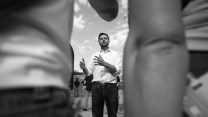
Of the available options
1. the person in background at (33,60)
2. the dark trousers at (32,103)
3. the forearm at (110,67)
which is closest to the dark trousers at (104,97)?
the forearm at (110,67)

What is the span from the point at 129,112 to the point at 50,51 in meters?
0.47

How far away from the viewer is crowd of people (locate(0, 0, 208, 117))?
0.61 m

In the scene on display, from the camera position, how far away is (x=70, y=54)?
838 millimetres

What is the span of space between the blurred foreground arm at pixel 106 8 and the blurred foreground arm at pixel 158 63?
0.19 m

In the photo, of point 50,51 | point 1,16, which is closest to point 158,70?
point 50,51

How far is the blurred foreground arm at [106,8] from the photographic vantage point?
123 cm

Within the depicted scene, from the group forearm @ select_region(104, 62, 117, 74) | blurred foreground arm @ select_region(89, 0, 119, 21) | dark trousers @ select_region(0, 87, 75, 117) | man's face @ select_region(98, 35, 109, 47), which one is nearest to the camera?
dark trousers @ select_region(0, 87, 75, 117)

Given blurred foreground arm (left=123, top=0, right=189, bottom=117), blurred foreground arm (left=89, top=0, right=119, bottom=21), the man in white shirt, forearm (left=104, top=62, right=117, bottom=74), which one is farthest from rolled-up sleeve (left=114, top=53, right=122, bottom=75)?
blurred foreground arm (left=123, top=0, right=189, bottom=117)

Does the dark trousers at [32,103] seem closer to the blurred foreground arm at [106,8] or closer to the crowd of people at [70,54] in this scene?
the crowd of people at [70,54]

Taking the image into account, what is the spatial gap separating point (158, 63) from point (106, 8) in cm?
42

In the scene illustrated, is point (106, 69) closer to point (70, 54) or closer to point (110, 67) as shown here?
point (110, 67)

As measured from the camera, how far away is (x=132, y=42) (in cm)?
111

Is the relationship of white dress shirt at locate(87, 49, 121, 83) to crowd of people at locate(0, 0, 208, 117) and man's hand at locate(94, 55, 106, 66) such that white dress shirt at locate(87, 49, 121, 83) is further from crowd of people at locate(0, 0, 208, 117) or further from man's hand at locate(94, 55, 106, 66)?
crowd of people at locate(0, 0, 208, 117)

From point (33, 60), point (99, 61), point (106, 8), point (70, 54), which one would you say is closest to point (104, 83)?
point (99, 61)
